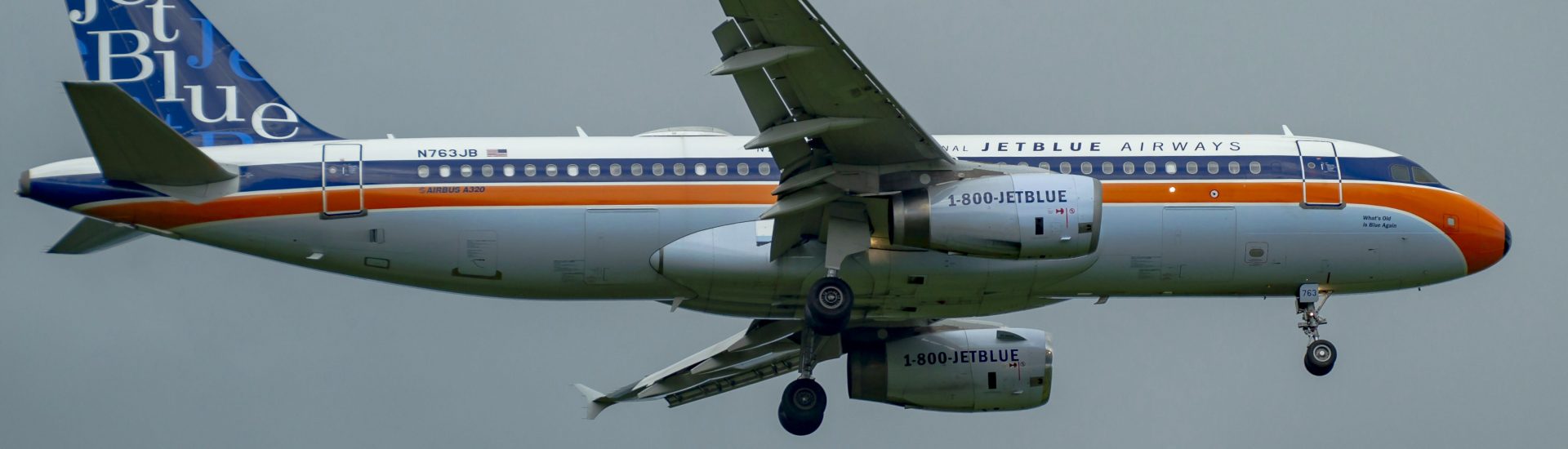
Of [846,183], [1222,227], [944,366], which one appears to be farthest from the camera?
[944,366]

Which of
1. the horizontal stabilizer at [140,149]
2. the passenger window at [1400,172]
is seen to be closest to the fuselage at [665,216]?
the horizontal stabilizer at [140,149]

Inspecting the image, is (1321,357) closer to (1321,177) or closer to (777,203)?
(1321,177)

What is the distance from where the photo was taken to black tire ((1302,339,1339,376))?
3662cm

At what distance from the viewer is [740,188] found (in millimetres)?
34312

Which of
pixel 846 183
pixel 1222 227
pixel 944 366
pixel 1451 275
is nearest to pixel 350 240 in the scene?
pixel 846 183

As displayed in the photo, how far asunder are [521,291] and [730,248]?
3.26m

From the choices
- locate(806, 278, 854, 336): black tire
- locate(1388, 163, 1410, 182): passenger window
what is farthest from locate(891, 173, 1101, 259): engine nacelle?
locate(1388, 163, 1410, 182): passenger window

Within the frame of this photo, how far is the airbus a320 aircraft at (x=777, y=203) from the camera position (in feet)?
106

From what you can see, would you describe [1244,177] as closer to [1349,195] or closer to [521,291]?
[1349,195]

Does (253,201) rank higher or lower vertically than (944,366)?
higher

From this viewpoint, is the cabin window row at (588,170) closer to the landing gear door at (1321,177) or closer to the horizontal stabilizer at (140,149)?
the horizontal stabilizer at (140,149)

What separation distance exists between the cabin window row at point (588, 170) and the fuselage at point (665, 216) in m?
0.02

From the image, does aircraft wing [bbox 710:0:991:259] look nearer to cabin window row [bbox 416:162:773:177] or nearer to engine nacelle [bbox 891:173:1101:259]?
engine nacelle [bbox 891:173:1101:259]

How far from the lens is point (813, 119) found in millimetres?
31531
